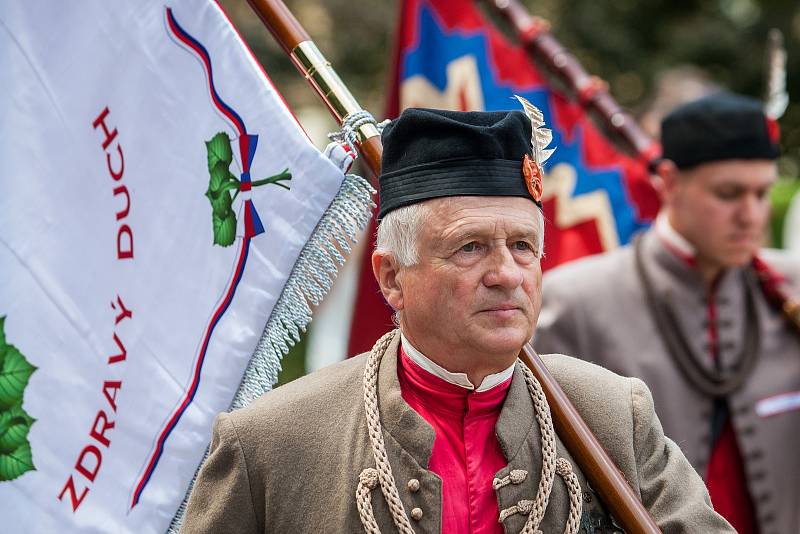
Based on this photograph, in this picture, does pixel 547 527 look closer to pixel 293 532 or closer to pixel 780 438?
pixel 293 532

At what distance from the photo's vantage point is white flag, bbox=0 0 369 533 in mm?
3098

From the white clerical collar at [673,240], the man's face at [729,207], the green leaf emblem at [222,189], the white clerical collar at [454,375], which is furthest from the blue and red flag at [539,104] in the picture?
the white clerical collar at [454,375]

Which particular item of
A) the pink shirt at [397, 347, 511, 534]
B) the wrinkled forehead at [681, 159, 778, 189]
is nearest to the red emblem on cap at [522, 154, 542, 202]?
the pink shirt at [397, 347, 511, 534]

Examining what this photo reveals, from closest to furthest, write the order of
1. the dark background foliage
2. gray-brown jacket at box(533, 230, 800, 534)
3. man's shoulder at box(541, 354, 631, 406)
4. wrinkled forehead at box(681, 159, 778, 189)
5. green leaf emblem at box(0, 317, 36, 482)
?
man's shoulder at box(541, 354, 631, 406) < green leaf emblem at box(0, 317, 36, 482) < gray-brown jacket at box(533, 230, 800, 534) < wrinkled forehead at box(681, 159, 778, 189) < the dark background foliage

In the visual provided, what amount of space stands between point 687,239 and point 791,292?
490mm

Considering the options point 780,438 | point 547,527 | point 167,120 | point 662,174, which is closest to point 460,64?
point 662,174

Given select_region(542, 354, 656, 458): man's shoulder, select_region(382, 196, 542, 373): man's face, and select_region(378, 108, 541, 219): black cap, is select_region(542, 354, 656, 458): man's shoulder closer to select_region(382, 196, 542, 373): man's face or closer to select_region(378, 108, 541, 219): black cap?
select_region(382, 196, 542, 373): man's face

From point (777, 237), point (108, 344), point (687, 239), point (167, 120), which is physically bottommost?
point (777, 237)

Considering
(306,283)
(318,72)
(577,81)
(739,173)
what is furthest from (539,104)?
(306,283)

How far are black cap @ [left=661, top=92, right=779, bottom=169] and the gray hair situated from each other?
8.29 ft

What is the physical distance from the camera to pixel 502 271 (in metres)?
2.70

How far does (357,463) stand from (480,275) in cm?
51

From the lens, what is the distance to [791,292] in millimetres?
5266

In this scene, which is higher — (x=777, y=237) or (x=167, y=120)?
(x=167, y=120)
